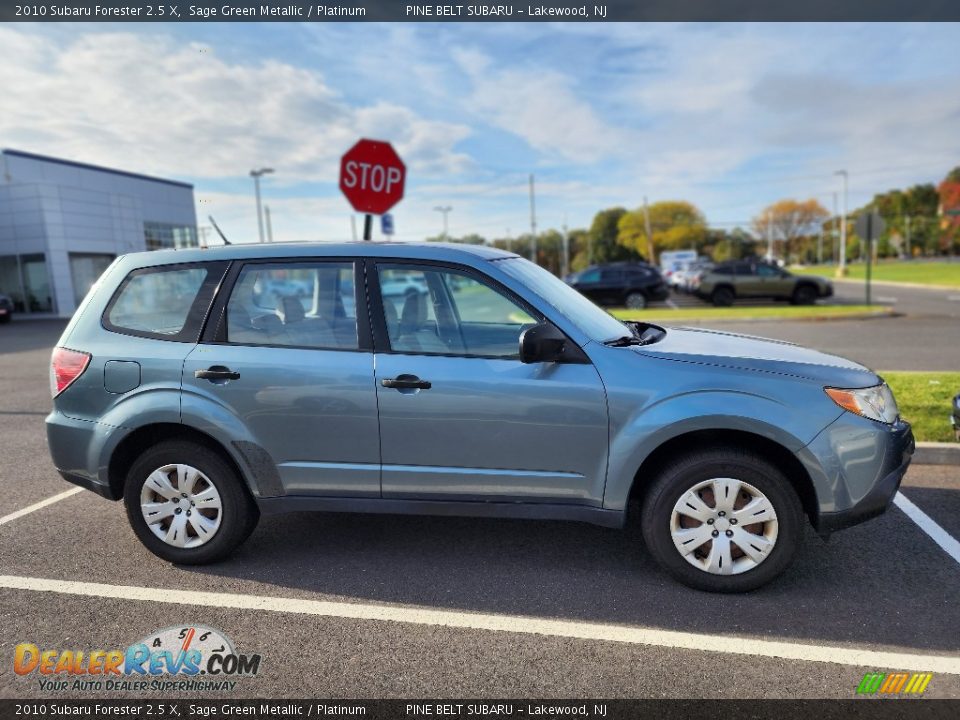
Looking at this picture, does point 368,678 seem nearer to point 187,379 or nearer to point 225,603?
point 225,603

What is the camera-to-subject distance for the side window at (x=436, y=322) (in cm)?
352

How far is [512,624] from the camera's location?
121 inches

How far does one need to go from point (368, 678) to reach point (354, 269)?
205 centimetres

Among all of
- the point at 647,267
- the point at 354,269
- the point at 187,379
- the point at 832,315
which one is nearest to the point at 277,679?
the point at 187,379

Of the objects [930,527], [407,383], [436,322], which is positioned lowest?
[930,527]

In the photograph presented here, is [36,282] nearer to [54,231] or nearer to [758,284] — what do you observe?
[54,231]

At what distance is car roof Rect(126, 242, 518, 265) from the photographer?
145 inches

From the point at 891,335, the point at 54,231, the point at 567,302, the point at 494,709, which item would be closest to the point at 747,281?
the point at 891,335

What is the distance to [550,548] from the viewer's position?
3.91 metres

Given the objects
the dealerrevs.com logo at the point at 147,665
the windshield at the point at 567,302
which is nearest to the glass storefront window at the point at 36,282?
the dealerrevs.com logo at the point at 147,665

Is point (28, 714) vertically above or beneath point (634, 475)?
beneath

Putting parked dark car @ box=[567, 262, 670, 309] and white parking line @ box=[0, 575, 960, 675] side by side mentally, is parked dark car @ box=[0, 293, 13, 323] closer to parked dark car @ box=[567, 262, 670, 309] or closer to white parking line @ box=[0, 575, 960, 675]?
parked dark car @ box=[567, 262, 670, 309]

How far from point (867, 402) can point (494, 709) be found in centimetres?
226

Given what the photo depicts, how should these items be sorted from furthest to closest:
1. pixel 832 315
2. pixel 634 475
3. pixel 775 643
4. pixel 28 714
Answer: pixel 832 315, pixel 634 475, pixel 775 643, pixel 28 714
